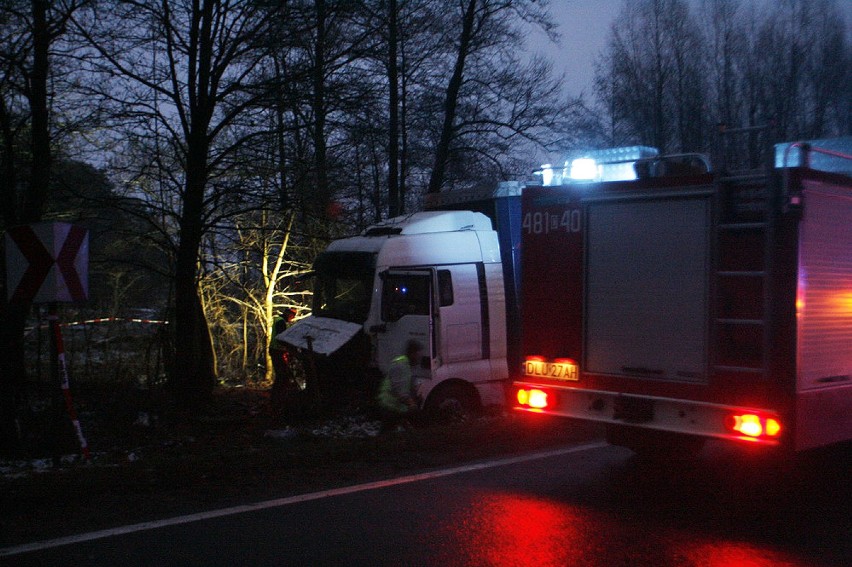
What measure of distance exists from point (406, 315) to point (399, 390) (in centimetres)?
106

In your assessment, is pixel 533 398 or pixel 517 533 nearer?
pixel 517 533

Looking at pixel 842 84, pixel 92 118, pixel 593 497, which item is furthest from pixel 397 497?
pixel 842 84

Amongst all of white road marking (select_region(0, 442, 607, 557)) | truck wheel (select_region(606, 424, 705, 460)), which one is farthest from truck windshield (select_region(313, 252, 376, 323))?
truck wheel (select_region(606, 424, 705, 460))

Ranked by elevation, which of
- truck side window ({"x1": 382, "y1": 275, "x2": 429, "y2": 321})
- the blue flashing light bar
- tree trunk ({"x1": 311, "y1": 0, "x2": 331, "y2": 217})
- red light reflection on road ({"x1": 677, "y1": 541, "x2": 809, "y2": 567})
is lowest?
red light reflection on road ({"x1": 677, "y1": 541, "x2": 809, "y2": 567})

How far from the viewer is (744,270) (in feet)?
21.0

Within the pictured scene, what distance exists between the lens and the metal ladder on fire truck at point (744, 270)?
6.25m

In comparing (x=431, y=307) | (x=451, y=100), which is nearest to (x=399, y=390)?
(x=431, y=307)

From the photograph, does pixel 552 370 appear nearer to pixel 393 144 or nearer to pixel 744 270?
pixel 744 270

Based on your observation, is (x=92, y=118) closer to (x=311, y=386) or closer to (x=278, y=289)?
(x=311, y=386)

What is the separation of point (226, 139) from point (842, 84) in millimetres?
21397

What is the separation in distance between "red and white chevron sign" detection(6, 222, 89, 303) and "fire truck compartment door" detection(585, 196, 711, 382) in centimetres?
501

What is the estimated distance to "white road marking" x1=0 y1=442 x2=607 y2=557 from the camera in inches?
225

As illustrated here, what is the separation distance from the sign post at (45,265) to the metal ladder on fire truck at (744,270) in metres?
5.90

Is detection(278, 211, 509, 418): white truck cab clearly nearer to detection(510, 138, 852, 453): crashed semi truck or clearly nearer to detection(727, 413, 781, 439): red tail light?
detection(510, 138, 852, 453): crashed semi truck
